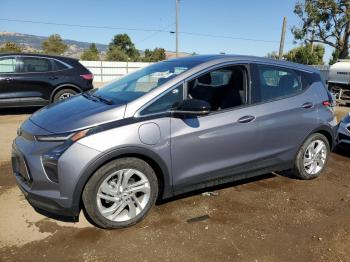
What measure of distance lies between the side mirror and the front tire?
628 mm

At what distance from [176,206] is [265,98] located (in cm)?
166

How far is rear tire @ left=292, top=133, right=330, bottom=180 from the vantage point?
4985 millimetres

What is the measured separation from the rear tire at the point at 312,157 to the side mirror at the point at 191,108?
1962mm

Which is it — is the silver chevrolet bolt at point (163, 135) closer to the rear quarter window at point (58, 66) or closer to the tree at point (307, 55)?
the rear quarter window at point (58, 66)

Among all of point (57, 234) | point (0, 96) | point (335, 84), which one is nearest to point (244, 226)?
point (57, 234)

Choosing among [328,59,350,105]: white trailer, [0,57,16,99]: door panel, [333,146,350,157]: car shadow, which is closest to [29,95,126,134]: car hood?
[333,146,350,157]: car shadow

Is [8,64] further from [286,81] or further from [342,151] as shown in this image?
[342,151]

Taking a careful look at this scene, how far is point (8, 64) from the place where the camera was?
9.20 m

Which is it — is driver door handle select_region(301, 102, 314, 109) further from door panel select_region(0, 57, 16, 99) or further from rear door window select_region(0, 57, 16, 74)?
rear door window select_region(0, 57, 16, 74)

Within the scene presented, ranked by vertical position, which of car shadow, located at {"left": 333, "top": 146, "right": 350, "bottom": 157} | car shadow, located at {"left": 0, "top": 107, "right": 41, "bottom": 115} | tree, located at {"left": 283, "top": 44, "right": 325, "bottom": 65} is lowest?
car shadow, located at {"left": 333, "top": 146, "right": 350, "bottom": 157}

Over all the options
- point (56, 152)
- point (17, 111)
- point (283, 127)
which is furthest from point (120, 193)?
point (17, 111)

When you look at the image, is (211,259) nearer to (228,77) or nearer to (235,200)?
(235,200)

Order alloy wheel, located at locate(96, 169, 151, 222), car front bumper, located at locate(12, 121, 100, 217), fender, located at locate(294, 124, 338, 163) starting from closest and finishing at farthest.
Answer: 1. car front bumper, located at locate(12, 121, 100, 217)
2. alloy wheel, located at locate(96, 169, 151, 222)
3. fender, located at locate(294, 124, 338, 163)

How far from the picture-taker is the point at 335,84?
17375 millimetres
